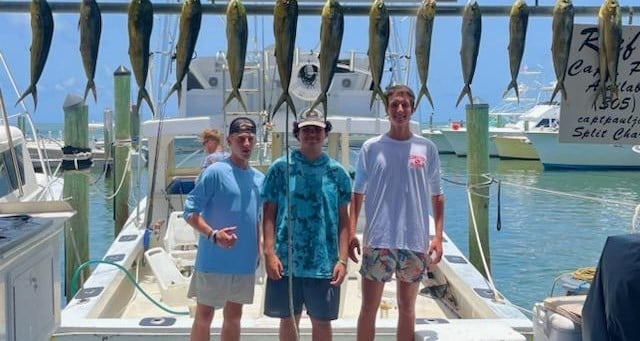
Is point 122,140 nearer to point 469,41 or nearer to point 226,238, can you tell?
point 226,238

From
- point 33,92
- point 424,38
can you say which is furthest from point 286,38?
point 33,92

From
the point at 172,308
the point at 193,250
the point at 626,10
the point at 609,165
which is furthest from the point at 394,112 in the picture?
the point at 609,165

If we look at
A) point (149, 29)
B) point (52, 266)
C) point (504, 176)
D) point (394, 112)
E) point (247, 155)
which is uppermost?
point (149, 29)

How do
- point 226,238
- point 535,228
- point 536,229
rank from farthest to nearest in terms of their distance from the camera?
point 535,228
point 536,229
point 226,238

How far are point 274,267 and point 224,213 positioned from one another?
42cm

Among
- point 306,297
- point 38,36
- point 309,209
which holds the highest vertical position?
point 38,36

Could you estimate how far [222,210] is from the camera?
12.2ft

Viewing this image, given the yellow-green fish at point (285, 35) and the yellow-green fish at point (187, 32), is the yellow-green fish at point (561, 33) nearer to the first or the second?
the yellow-green fish at point (285, 35)

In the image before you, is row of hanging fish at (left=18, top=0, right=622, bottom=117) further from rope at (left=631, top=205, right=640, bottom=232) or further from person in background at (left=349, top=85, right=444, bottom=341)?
rope at (left=631, top=205, right=640, bottom=232)

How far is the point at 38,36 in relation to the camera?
291 cm

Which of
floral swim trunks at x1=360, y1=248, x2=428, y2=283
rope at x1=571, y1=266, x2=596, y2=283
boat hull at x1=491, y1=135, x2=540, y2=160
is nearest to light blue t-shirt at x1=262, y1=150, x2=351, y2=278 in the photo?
floral swim trunks at x1=360, y1=248, x2=428, y2=283

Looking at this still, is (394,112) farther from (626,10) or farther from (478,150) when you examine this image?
(478,150)

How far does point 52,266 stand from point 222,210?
0.87 meters

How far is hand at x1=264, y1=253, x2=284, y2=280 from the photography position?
355 cm
